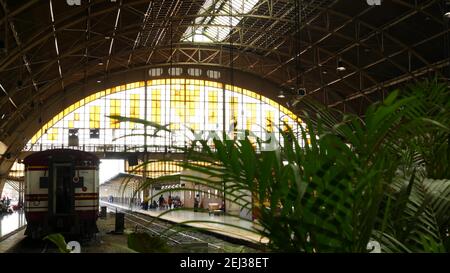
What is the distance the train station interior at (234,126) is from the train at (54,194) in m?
0.04

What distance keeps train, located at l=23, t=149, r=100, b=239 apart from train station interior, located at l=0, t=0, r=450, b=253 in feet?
0.12

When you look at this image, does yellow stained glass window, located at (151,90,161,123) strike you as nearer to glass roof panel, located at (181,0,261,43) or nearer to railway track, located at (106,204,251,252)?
glass roof panel, located at (181,0,261,43)

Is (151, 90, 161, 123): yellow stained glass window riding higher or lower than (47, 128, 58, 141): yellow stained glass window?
higher

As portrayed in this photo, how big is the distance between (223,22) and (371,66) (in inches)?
343

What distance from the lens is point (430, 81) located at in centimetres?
232

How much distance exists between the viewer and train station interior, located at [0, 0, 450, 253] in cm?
142

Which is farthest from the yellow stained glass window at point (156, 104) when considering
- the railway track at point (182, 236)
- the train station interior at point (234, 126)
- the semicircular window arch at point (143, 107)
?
the railway track at point (182, 236)

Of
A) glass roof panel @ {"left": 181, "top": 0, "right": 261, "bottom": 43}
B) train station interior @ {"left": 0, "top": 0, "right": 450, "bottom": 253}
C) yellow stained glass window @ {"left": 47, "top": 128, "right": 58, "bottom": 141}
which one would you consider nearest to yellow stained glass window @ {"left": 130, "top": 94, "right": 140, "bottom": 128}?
train station interior @ {"left": 0, "top": 0, "right": 450, "bottom": 253}

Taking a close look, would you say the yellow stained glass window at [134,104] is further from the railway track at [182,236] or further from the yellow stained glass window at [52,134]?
the railway track at [182,236]

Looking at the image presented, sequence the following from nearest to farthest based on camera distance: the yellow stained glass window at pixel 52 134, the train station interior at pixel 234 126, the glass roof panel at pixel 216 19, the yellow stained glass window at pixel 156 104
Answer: the train station interior at pixel 234 126 → the glass roof panel at pixel 216 19 → the yellow stained glass window at pixel 52 134 → the yellow stained glass window at pixel 156 104

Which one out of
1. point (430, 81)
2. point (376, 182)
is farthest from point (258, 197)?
point (430, 81)

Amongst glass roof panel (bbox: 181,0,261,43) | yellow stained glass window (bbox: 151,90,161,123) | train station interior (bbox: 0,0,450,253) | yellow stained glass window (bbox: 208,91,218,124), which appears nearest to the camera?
train station interior (bbox: 0,0,450,253)

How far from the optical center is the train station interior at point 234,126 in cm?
142

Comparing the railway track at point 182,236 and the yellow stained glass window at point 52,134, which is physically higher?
the yellow stained glass window at point 52,134
